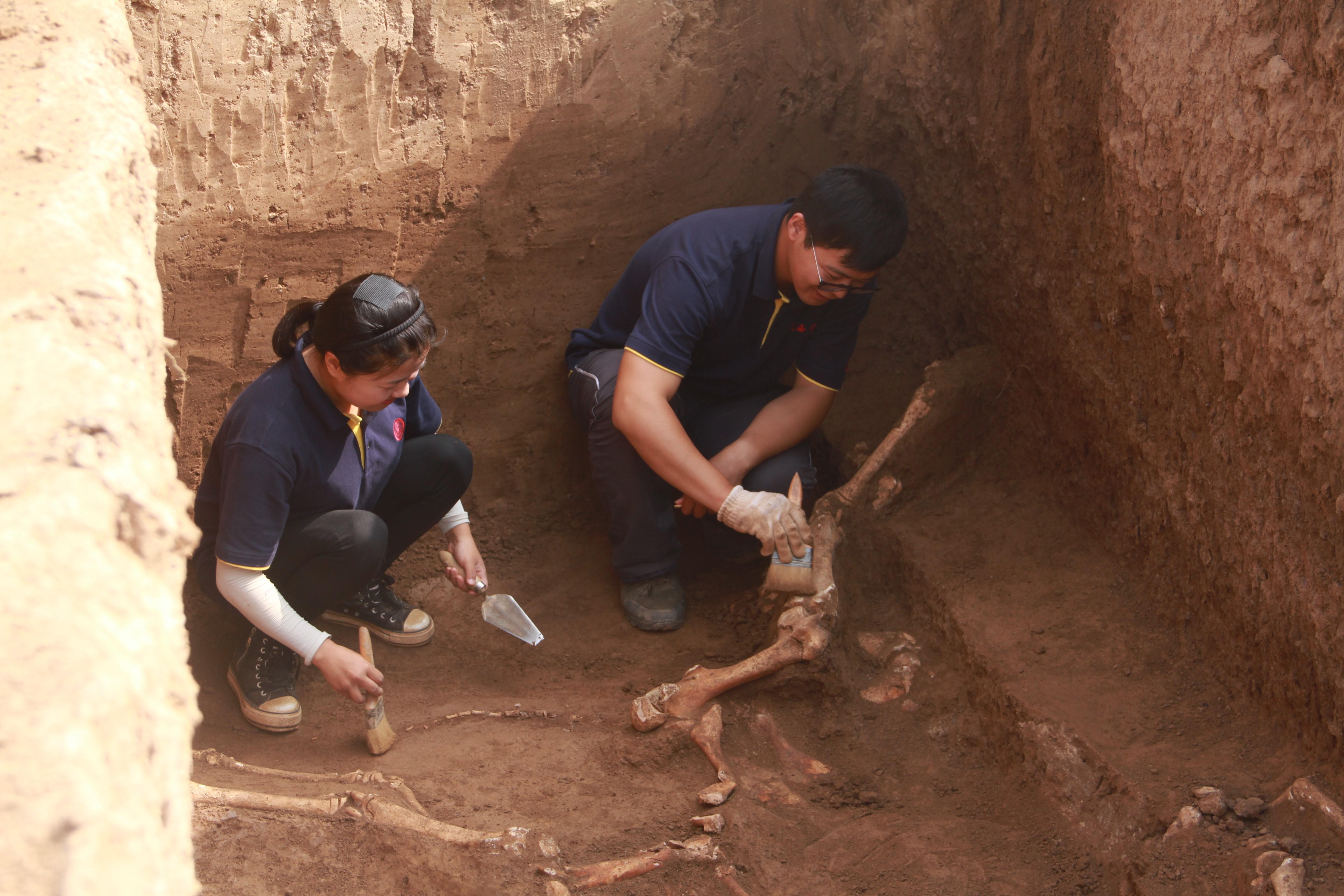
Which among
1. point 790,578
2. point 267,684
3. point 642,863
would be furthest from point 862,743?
point 267,684

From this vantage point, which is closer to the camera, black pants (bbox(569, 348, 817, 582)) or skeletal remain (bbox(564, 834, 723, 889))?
skeletal remain (bbox(564, 834, 723, 889))

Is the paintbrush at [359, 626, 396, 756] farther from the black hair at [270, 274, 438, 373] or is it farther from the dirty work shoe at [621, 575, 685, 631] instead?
the dirty work shoe at [621, 575, 685, 631]

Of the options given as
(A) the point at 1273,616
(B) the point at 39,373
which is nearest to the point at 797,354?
(A) the point at 1273,616

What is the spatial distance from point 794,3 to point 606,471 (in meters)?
1.62

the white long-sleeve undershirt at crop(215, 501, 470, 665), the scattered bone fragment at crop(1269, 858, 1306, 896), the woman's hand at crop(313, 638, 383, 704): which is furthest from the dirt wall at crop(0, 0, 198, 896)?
the scattered bone fragment at crop(1269, 858, 1306, 896)

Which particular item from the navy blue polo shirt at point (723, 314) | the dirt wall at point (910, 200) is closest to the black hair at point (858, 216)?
the navy blue polo shirt at point (723, 314)

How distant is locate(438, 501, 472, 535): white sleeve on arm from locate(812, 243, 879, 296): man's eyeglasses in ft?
3.63

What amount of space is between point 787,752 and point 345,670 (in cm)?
97

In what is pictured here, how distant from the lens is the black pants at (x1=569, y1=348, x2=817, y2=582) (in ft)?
8.60

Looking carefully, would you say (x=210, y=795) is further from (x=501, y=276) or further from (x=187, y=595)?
(x=501, y=276)

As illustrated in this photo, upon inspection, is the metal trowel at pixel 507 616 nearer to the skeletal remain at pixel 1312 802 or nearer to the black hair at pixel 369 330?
the black hair at pixel 369 330

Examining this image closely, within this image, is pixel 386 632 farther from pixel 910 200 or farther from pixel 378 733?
pixel 910 200

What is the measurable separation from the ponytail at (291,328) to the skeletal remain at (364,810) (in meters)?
0.88

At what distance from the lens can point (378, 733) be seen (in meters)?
2.12
